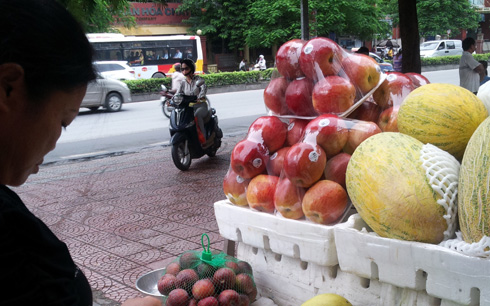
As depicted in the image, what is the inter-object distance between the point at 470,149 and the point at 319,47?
1.14 meters

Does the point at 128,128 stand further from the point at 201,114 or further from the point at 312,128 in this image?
the point at 312,128

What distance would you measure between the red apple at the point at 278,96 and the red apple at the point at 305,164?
1.54 feet

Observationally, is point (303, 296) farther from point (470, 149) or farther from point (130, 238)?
point (130, 238)

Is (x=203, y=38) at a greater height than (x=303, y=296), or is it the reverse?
(x=203, y=38)

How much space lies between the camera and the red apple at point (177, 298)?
282 cm

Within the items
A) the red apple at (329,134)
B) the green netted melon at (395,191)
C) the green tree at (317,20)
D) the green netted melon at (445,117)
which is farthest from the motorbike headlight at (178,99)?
the green tree at (317,20)

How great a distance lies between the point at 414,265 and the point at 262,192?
1006 mm

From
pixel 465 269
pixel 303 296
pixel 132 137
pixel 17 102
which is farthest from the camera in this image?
pixel 132 137

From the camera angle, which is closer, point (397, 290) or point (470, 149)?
point (470, 149)

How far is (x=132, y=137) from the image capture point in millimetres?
12969

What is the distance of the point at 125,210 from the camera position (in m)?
6.43

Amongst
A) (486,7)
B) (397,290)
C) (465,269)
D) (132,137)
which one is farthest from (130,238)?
(486,7)

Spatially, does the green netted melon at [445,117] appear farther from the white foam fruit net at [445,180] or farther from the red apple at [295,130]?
the red apple at [295,130]

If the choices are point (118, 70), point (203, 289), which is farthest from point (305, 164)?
point (118, 70)
